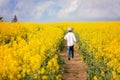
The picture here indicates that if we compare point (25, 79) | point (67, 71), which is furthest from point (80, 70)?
A: point (25, 79)

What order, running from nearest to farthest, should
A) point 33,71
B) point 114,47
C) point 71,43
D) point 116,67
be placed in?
point 33,71, point 116,67, point 114,47, point 71,43

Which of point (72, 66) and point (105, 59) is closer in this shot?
point (105, 59)

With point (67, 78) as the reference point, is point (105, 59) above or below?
above

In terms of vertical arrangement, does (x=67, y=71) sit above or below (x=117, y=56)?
below

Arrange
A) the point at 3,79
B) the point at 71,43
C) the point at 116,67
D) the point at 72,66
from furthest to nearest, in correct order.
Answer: the point at 71,43, the point at 72,66, the point at 116,67, the point at 3,79

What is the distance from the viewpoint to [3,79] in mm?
8828

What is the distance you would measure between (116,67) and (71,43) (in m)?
8.42

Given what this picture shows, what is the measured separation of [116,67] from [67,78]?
3716mm

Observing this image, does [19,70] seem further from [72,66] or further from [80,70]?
[72,66]

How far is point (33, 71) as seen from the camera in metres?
9.49

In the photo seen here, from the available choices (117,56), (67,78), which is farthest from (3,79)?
(67,78)

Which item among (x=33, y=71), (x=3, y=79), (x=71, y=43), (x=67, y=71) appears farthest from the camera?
(x=71, y=43)

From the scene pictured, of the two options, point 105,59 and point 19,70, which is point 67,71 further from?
point 19,70

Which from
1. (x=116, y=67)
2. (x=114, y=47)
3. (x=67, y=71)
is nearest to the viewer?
(x=116, y=67)
